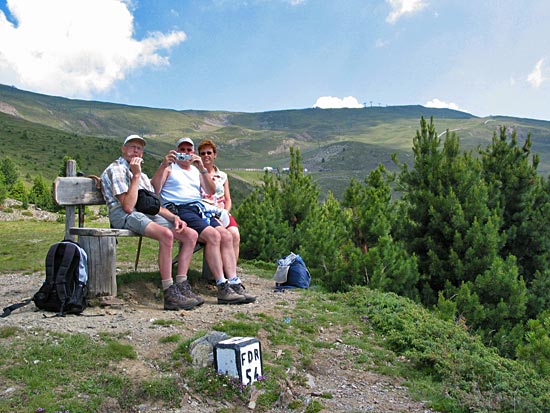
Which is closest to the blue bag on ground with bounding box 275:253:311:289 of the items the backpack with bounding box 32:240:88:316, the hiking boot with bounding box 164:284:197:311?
the hiking boot with bounding box 164:284:197:311

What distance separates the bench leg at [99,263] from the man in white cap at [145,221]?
12.0 inches

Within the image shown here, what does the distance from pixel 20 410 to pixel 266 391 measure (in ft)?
5.87

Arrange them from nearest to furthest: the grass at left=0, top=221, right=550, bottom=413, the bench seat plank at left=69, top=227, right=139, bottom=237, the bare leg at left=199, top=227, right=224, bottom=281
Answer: the grass at left=0, top=221, right=550, bottom=413 < the bench seat plank at left=69, top=227, right=139, bottom=237 < the bare leg at left=199, top=227, right=224, bottom=281

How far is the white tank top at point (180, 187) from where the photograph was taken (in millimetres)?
6266

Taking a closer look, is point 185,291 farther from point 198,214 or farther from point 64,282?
point 64,282

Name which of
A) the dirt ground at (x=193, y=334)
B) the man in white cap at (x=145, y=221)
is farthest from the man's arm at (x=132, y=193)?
the dirt ground at (x=193, y=334)

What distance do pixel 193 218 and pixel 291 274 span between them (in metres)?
2.37

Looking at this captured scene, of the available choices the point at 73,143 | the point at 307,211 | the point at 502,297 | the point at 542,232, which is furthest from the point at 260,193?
the point at 73,143

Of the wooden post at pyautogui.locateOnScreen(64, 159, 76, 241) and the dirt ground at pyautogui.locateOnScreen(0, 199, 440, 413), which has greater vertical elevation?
the wooden post at pyautogui.locateOnScreen(64, 159, 76, 241)

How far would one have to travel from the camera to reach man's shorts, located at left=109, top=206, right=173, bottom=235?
564 cm

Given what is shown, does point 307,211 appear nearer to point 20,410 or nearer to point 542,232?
point 542,232

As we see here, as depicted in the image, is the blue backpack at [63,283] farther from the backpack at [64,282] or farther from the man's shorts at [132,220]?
the man's shorts at [132,220]

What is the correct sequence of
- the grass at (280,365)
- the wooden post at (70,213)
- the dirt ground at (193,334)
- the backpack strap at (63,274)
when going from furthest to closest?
1. the wooden post at (70,213)
2. the backpack strap at (63,274)
3. the dirt ground at (193,334)
4. the grass at (280,365)

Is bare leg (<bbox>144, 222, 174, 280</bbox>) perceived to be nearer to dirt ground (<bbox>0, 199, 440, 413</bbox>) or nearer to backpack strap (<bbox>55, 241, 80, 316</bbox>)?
dirt ground (<bbox>0, 199, 440, 413</bbox>)
